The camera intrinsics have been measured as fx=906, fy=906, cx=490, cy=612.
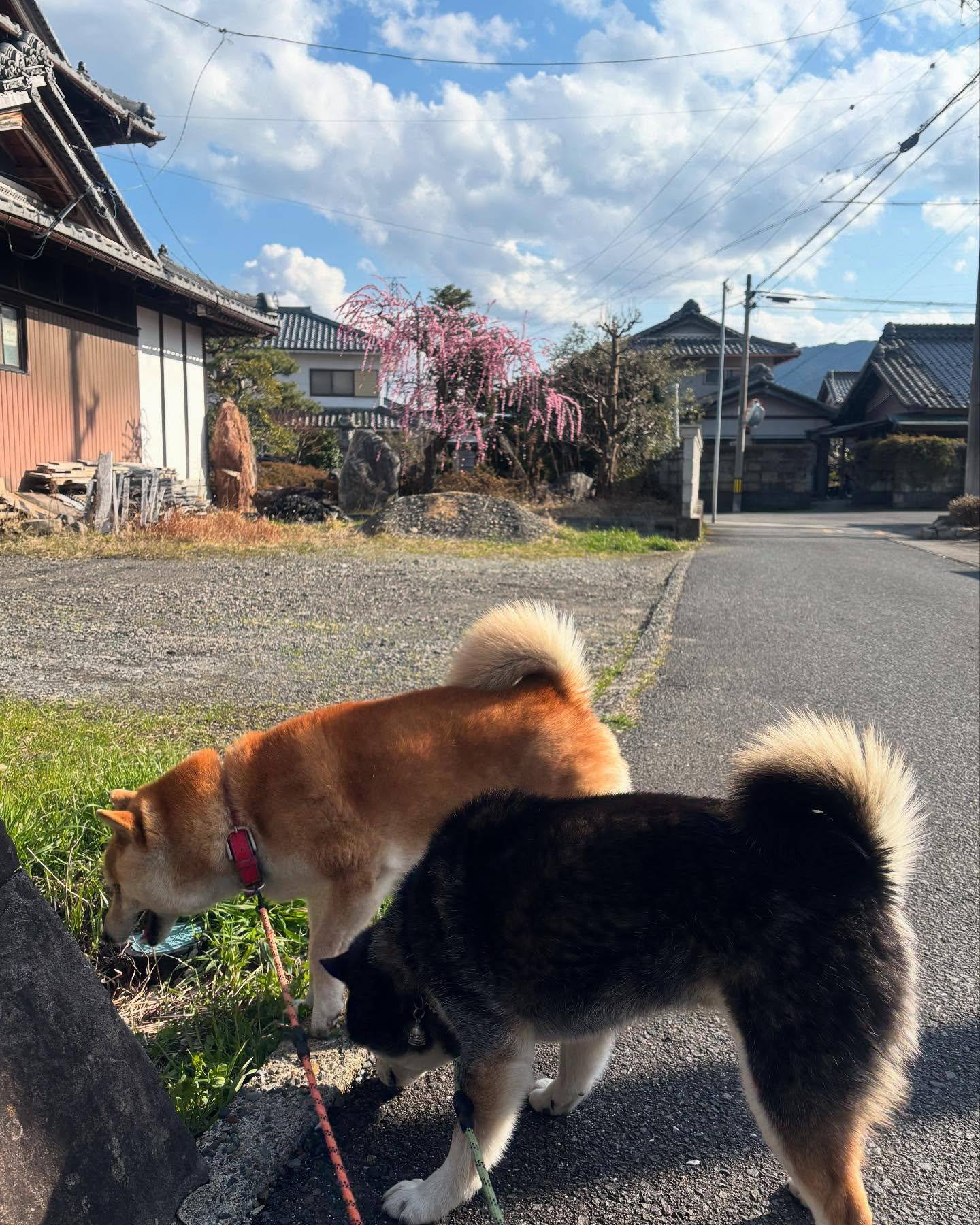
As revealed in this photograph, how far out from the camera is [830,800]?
197 centimetres

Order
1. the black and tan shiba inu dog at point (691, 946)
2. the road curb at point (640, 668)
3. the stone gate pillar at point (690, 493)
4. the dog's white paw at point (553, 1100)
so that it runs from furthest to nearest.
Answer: the stone gate pillar at point (690, 493) < the road curb at point (640, 668) < the dog's white paw at point (553, 1100) < the black and tan shiba inu dog at point (691, 946)

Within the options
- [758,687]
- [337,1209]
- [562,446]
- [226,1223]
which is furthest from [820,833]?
[562,446]

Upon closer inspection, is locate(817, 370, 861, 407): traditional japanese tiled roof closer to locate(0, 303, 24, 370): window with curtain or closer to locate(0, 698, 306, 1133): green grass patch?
locate(0, 303, 24, 370): window with curtain

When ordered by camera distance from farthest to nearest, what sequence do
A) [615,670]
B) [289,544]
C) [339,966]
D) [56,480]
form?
[289,544] → [56,480] → [615,670] → [339,966]

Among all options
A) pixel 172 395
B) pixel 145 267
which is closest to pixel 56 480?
pixel 145 267

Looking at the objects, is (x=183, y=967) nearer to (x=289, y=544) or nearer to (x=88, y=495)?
(x=289, y=544)

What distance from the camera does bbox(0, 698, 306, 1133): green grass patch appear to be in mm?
2367

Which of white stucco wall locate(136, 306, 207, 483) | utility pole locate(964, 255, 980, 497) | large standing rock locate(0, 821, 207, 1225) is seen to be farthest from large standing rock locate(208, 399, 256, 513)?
large standing rock locate(0, 821, 207, 1225)

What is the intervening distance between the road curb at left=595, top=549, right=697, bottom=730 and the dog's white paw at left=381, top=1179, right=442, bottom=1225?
341cm

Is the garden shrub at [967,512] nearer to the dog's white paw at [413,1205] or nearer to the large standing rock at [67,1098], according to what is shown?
the dog's white paw at [413,1205]

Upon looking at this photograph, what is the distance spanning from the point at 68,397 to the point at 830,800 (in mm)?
14981

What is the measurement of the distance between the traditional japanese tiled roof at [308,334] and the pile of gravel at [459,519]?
26609mm

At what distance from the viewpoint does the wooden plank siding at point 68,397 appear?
13180 mm

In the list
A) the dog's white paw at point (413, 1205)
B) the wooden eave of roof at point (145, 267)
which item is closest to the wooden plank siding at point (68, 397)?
the wooden eave of roof at point (145, 267)
